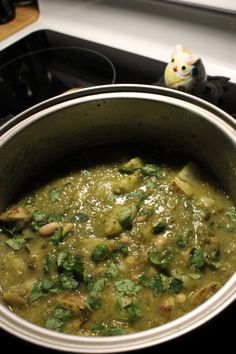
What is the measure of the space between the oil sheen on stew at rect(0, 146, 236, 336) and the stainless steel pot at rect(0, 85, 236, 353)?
0.18 feet

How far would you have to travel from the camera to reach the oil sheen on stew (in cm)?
93

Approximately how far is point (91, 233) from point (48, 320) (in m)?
0.26

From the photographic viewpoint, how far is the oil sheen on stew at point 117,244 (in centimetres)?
93

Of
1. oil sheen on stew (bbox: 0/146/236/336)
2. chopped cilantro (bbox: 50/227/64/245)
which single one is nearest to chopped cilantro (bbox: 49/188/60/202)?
oil sheen on stew (bbox: 0/146/236/336)

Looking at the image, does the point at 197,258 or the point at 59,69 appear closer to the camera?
the point at 197,258

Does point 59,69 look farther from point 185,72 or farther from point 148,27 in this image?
point 185,72

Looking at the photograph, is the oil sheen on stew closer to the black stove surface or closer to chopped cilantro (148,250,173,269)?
chopped cilantro (148,250,173,269)

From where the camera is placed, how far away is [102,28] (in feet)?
5.66

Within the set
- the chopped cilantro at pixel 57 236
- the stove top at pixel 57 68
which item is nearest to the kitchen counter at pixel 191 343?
the chopped cilantro at pixel 57 236

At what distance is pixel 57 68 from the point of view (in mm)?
1645

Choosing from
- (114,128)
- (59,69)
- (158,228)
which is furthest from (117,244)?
(59,69)

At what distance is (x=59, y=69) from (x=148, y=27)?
15.5 inches

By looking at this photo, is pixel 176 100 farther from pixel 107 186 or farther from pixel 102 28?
pixel 102 28

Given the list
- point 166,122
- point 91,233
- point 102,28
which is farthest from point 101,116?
point 102,28
